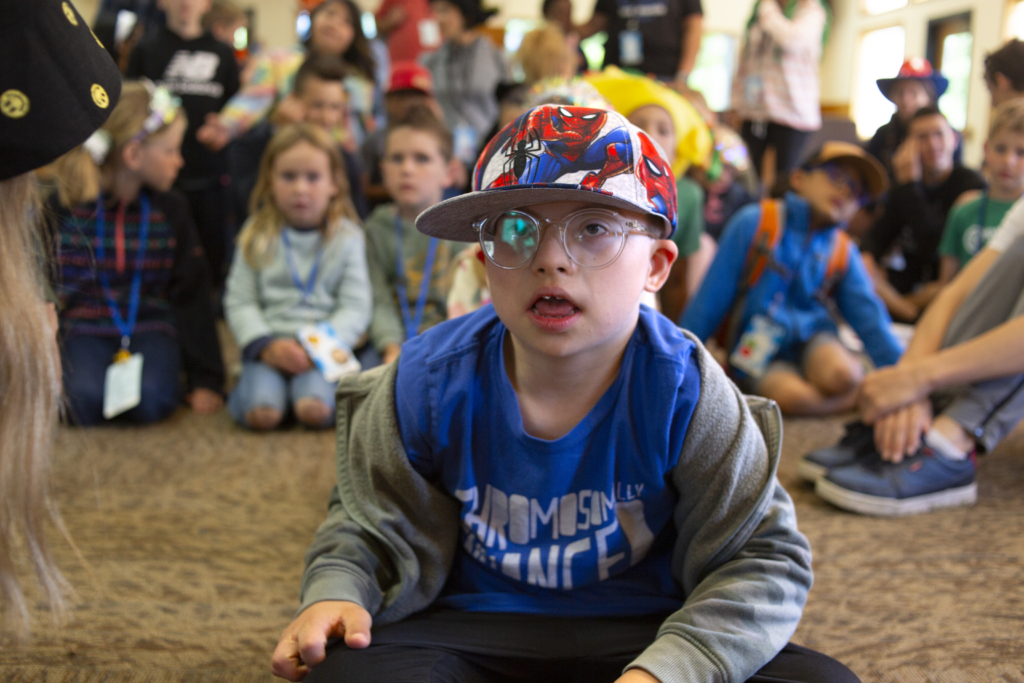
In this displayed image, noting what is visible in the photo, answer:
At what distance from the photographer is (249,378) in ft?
7.33

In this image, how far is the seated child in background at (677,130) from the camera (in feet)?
6.93

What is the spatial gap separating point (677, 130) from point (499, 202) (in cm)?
155

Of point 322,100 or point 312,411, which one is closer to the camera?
point 312,411

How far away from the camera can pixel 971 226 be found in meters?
2.59

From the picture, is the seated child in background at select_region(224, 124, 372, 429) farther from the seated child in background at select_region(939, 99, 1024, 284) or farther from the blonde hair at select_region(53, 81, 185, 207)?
the seated child in background at select_region(939, 99, 1024, 284)

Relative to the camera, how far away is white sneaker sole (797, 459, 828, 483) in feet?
5.54

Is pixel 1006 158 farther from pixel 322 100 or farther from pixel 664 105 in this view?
Result: pixel 322 100

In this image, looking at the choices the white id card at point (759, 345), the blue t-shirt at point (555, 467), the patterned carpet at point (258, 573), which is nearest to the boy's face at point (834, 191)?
the white id card at point (759, 345)

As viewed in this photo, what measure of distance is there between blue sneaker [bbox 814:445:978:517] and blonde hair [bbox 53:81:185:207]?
209 cm

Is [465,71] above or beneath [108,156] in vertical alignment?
above

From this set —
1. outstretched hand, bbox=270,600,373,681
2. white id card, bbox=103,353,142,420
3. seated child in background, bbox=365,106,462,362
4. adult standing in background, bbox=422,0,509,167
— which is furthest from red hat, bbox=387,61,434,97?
outstretched hand, bbox=270,600,373,681

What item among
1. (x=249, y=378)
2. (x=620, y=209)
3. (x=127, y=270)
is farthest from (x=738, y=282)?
(x=127, y=270)

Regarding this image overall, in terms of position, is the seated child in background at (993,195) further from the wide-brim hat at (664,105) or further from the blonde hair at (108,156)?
the blonde hair at (108,156)

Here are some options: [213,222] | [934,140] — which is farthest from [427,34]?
[934,140]
